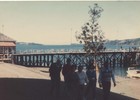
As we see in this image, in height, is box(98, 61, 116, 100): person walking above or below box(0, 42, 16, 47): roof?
below

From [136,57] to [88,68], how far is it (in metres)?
71.1

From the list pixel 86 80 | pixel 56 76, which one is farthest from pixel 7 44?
pixel 86 80

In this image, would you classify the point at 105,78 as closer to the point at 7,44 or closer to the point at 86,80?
the point at 86,80

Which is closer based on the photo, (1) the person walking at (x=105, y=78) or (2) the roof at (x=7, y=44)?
(1) the person walking at (x=105, y=78)

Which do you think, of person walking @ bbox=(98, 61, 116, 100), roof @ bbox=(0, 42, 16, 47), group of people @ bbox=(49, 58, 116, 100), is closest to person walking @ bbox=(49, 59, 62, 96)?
group of people @ bbox=(49, 58, 116, 100)

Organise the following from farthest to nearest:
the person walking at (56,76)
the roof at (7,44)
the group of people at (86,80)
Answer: the roof at (7,44) → the person walking at (56,76) → the group of people at (86,80)

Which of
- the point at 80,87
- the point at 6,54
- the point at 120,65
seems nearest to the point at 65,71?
the point at 80,87

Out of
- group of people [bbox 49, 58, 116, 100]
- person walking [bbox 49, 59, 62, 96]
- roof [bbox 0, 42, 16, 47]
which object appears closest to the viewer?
group of people [bbox 49, 58, 116, 100]

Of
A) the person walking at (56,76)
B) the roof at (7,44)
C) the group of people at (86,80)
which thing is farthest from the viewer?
the roof at (7,44)

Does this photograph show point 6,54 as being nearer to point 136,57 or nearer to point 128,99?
point 136,57

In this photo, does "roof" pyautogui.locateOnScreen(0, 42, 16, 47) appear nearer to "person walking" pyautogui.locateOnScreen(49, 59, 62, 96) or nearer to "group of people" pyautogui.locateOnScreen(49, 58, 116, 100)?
"person walking" pyautogui.locateOnScreen(49, 59, 62, 96)

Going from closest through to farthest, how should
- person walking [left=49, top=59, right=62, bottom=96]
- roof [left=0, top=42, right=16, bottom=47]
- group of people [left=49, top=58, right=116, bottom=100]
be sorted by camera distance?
group of people [left=49, top=58, right=116, bottom=100], person walking [left=49, top=59, right=62, bottom=96], roof [left=0, top=42, right=16, bottom=47]

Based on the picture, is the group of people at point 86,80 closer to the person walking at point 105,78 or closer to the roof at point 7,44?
the person walking at point 105,78

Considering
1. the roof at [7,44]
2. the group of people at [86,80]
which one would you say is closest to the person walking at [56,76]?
the group of people at [86,80]
